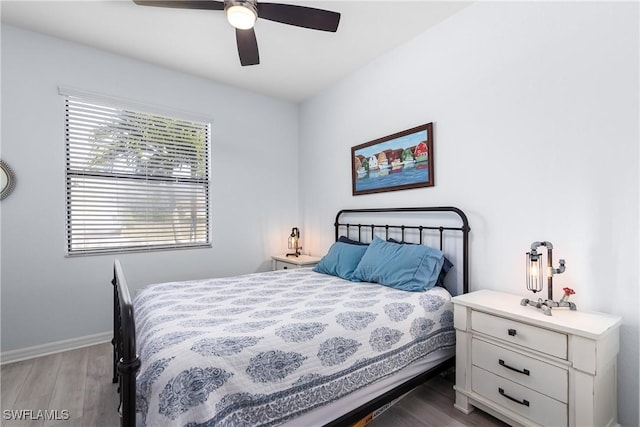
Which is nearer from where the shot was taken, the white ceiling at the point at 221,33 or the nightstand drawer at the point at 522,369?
the nightstand drawer at the point at 522,369

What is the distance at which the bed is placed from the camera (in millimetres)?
1122

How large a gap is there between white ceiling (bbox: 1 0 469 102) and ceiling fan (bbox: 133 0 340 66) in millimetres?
380

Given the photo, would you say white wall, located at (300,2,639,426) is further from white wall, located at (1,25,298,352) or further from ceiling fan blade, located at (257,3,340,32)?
white wall, located at (1,25,298,352)

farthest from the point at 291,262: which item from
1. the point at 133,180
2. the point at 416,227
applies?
the point at 133,180

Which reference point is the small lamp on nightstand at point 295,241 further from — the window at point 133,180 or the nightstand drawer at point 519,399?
the nightstand drawer at point 519,399

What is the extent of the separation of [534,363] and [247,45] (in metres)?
2.48

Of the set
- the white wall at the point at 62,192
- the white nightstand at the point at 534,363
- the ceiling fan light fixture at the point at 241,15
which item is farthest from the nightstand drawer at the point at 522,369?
the white wall at the point at 62,192

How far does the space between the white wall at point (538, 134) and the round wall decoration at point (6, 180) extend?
10.3ft

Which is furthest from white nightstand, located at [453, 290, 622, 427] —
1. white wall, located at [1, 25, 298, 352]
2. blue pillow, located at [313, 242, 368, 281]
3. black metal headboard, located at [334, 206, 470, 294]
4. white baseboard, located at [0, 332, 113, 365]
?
white baseboard, located at [0, 332, 113, 365]

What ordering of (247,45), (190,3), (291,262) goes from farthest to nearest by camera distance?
(291,262) < (247,45) < (190,3)

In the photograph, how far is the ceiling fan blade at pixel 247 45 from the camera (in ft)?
6.52

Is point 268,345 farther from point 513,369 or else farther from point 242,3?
point 242,3

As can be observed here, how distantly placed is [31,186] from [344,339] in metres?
2.83

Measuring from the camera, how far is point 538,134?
6.29 feet
